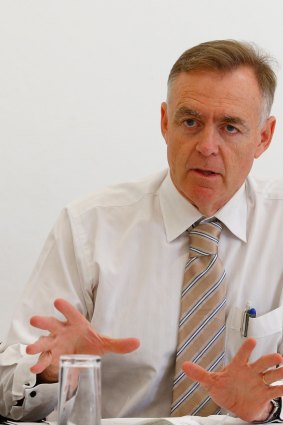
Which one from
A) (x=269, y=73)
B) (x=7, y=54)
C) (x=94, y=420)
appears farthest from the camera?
(x=7, y=54)

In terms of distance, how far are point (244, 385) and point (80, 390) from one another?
647mm

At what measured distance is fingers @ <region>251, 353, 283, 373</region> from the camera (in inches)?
62.1

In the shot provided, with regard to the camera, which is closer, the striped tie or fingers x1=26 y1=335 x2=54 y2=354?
fingers x1=26 y1=335 x2=54 y2=354

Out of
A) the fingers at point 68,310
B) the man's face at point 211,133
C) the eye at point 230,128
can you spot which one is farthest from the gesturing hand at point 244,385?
the eye at point 230,128

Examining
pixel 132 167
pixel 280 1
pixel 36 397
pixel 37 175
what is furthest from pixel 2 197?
pixel 280 1

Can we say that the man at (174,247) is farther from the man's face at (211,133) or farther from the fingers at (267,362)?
the fingers at (267,362)

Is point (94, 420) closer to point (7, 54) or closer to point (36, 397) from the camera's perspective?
point (36, 397)

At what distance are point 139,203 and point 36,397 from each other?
0.68 m

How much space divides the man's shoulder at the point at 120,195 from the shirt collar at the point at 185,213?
5 cm

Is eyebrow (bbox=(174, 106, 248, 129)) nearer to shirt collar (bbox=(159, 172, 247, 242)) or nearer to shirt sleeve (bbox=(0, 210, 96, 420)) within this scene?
shirt collar (bbox=(159, 172, 247, 242))

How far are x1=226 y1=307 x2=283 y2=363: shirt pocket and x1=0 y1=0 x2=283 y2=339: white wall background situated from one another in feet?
2.81

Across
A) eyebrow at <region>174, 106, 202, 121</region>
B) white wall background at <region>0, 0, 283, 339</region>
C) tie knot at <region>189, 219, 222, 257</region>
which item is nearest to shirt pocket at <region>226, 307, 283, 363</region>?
tie knot at <region>189, 219, 222, 257</region>

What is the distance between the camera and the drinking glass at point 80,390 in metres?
1.07

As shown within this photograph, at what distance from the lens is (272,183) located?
2332 mm
